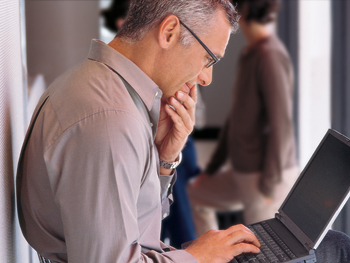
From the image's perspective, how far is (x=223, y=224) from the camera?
303 cm

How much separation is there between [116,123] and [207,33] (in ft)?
1.05

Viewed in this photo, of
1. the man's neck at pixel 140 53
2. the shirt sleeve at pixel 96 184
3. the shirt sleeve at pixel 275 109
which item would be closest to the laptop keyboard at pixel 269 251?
the shirt sleeve at pixel 96 184

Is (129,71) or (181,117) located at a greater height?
(129,71)

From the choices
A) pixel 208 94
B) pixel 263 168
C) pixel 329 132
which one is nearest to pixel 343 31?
pixel 263 168

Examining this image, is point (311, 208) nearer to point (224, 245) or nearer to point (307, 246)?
point (307, 246)

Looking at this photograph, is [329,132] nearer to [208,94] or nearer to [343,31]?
[343,31]

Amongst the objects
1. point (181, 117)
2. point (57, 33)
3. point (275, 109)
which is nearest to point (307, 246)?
point (181, 117)

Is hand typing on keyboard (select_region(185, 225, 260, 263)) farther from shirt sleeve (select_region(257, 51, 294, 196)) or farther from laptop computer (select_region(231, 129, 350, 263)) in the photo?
shirt sleeve (select_region(257, 51, 294, 196))

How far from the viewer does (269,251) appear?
2.88 feet

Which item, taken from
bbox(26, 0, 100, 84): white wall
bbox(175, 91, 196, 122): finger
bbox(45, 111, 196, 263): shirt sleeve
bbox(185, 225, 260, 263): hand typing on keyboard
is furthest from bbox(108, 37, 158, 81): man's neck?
bbox(26, 0, 100, 84): white wall

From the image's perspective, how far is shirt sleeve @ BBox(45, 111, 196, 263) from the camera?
2.30 ft

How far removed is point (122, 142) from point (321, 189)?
0.44 m

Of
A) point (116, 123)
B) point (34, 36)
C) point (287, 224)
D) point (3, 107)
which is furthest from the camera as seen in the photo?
point (34, 36)

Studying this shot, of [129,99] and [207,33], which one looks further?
[207,33]
